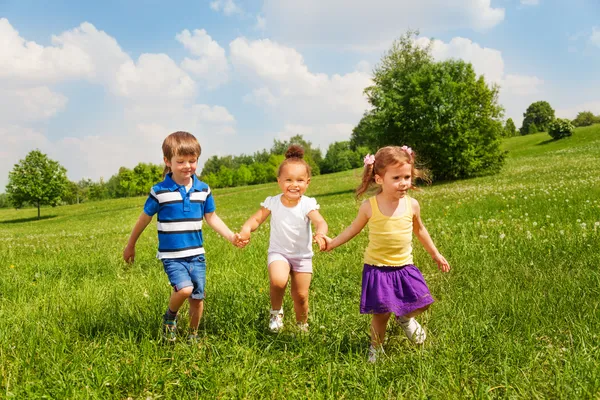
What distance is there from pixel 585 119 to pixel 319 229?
105 metres

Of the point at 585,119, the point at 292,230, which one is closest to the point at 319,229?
the point at 292,230

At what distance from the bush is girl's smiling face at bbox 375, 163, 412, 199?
59505 millimetres

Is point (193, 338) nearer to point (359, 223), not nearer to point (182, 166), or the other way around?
point (182, 166)

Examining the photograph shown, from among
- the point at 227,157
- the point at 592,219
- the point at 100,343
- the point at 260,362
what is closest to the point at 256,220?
the point at 260,362

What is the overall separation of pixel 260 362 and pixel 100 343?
1.51 metres

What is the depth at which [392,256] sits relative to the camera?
3.88 m

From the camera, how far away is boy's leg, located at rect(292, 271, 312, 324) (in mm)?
4348

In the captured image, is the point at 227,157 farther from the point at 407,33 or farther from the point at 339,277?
the point at 339,277

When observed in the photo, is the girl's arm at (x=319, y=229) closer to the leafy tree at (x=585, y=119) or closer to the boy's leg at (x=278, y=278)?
the boy's leg at (x=278, y=278)

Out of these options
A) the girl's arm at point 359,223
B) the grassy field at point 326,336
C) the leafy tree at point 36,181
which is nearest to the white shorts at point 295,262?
the girl's arm at point 359,223

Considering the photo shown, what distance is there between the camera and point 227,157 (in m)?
122

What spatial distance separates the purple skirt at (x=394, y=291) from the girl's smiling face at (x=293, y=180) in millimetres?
1062

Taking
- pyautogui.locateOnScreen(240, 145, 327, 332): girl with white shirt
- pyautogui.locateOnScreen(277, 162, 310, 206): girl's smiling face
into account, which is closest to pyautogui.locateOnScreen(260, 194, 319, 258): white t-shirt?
pyautogui.locateOnScreen(240, 145, 327, 332): girl with white shirt

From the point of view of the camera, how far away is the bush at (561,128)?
2122 inches
